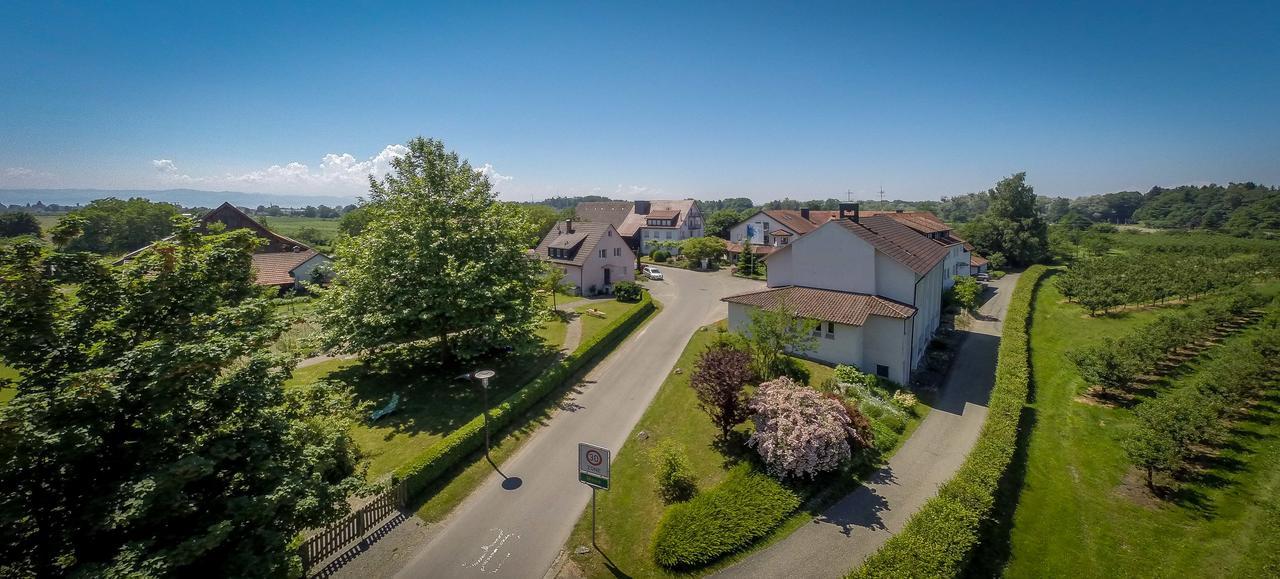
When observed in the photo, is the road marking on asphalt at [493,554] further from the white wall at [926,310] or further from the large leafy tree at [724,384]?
the white wall at [926,310]

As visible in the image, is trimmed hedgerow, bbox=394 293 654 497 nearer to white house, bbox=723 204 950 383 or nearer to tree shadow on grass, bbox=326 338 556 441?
tree shadow on grass, bbox=326 338 556 441

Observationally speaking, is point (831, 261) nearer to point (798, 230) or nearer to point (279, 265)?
point (798, 230)

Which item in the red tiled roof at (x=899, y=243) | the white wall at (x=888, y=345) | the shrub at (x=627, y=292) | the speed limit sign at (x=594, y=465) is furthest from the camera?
the shrub at (x=627, y=292)

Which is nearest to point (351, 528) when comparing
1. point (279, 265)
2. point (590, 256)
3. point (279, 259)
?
point (590, 256)

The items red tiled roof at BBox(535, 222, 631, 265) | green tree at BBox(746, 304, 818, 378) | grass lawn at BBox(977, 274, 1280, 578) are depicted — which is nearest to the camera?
grass lawn at BBox(977, 274, 1280, 578)

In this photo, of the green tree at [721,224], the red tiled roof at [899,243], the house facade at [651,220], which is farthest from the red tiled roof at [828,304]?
the green tree at [721,224]

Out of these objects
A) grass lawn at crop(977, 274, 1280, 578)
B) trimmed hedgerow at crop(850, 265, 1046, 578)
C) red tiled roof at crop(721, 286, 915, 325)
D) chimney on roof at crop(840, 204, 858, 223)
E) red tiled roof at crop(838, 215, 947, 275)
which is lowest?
grass lawn at crop(977, 274, 1280, 578)

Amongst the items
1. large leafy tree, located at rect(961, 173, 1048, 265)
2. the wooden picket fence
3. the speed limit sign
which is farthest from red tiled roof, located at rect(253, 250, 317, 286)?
large leafy tree, located at rect(961, 173, 1048, 265)
